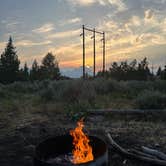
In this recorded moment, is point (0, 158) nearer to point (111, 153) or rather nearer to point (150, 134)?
point (111, 153)

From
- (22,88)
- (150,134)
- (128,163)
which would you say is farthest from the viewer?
(22,88)

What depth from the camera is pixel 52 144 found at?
5.68 m

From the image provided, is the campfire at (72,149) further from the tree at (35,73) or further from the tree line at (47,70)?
the tree at (35,73)

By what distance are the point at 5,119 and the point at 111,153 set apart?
5.67 meters

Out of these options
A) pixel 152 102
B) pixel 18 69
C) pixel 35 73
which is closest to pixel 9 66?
pixel 18 69

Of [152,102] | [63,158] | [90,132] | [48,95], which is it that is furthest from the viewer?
[48,95]

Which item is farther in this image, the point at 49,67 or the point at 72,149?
the point at 49,67

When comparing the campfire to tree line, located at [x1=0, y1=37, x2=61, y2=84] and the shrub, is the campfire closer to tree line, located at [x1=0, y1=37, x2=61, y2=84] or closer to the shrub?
the shrub

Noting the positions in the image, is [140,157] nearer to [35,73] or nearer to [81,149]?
[81,149]

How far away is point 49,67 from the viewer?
202 ft

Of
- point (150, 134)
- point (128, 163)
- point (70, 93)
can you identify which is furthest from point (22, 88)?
point (128, 163)

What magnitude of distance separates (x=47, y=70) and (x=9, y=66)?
9553 millimetres

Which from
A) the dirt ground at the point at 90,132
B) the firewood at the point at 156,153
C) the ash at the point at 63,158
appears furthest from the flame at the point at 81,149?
the firewood at the point at 156,153

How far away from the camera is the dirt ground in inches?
266
